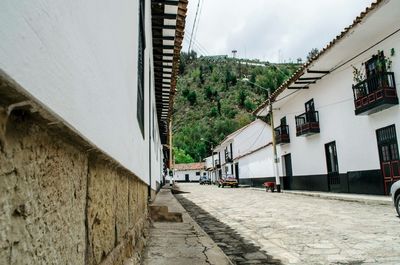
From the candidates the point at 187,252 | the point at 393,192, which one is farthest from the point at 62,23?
the point at 393,192

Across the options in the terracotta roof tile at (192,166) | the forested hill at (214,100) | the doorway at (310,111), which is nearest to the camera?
the doorway at (310,111)

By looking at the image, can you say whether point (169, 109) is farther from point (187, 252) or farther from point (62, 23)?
point (62, 23)

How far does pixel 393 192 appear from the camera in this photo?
774cm

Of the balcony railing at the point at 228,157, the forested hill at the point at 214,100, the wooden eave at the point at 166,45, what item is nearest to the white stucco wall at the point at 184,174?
the forested hill at the point at 214,100

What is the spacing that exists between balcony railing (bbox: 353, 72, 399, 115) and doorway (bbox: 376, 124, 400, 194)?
98cm

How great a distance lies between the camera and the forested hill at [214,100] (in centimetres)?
8219

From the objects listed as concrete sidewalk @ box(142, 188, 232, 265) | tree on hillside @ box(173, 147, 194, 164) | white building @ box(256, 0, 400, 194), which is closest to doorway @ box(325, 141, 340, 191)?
white building @ box(256, 0, 400, 194)

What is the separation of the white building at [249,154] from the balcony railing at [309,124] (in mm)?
6720

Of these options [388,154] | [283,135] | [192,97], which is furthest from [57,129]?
[192,97]

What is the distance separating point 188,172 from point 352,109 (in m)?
62.0

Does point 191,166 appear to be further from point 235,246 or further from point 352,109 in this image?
point 235,246

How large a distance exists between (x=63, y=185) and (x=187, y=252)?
11.8ft

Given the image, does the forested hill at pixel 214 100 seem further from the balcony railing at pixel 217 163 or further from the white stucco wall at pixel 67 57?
the white stucco wall at pixel 67 57

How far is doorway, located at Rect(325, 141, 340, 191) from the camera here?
17766mm
